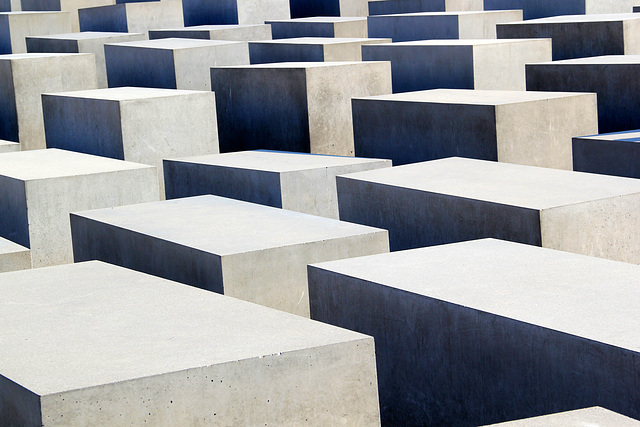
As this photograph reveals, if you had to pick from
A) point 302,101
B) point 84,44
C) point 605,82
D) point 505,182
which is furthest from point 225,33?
point 505,182

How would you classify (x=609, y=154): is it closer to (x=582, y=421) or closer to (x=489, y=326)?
(x=489, y=326)

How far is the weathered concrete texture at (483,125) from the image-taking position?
9805 millimetres

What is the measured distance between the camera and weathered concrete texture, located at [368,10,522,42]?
16750 millimetres

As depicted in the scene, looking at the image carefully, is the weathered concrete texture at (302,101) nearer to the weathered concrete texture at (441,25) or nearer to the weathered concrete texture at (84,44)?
the weathered concrete texture at (441,25)

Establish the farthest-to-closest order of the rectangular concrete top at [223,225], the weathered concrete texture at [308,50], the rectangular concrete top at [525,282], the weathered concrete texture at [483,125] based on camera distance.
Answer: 1. the weathered concrete texture at [308,50]
2. the weathered concrete texture at [483,125]
3. the rectangular concrete top at [223,225]
4. the rectangular concrete top at [525,282]

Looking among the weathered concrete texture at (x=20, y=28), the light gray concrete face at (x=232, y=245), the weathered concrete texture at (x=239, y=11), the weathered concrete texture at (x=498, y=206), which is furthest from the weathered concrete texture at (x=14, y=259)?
the weathered concrete texture at (x=239, y=11)

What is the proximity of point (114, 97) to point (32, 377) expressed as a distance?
792 centimetres

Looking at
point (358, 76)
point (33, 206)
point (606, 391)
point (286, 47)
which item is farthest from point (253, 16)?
point (606, 391)

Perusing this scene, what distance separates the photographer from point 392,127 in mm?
11000

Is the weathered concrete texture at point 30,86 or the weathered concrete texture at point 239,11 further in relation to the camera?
the weathered concrete texture at point 239,11

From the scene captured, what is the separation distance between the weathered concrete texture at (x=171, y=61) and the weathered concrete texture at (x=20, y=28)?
5.51 m

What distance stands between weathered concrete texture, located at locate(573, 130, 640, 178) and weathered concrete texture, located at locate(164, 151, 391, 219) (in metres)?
1.88

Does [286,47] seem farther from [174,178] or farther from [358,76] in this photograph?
[174,178]

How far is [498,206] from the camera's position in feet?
22.2
